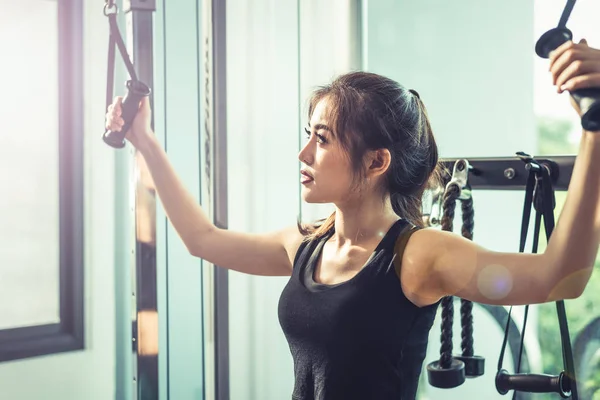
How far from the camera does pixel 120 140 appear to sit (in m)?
1.25

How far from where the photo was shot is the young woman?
2.96 ft

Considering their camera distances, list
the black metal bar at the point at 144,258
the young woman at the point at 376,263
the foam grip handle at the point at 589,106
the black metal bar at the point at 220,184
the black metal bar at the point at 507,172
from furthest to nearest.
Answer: the black metal bar at the point at 220,184 → the black metal bar at the point at 144,258 → the black metal bar at the point at 507,172 → the young woman at the point at 376,263 → the foam grip handle at the point at 589,106

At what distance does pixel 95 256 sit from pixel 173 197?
1.83 ft

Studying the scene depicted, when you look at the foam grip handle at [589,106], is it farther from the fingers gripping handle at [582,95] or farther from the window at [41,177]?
the window at [41,177]

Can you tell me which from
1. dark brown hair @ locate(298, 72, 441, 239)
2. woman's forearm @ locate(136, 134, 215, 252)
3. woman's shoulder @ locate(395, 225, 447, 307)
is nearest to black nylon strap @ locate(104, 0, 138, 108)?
woman's forearm @ locate(136, 134, 215, 252)

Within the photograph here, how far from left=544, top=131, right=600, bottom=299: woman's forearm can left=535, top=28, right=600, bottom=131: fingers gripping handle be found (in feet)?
0.12

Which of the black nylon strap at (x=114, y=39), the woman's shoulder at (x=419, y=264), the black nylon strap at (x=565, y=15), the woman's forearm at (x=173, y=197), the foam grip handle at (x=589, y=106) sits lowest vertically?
the woman's shoulder at (x=419, y=264)

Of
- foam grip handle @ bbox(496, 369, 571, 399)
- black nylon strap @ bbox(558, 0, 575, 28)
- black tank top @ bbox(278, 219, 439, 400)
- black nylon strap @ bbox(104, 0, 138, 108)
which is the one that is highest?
black nylon strap @ bbox(104, 0, 138, 108)

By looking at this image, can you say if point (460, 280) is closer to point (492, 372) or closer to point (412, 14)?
point (492, 372)

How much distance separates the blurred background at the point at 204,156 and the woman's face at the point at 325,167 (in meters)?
0.33

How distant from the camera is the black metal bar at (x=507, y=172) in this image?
1.15 meters

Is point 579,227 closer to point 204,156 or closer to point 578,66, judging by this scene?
point 578,66

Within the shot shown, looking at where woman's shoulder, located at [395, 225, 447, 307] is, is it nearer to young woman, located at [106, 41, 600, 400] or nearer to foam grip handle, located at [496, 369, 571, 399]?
young woman, located at [106, 41, 600, 400]

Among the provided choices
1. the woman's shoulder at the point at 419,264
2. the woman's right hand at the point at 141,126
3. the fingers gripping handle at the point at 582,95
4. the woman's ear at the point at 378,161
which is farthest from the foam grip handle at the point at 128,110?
the fingers gripping handle at the point at 582,95
